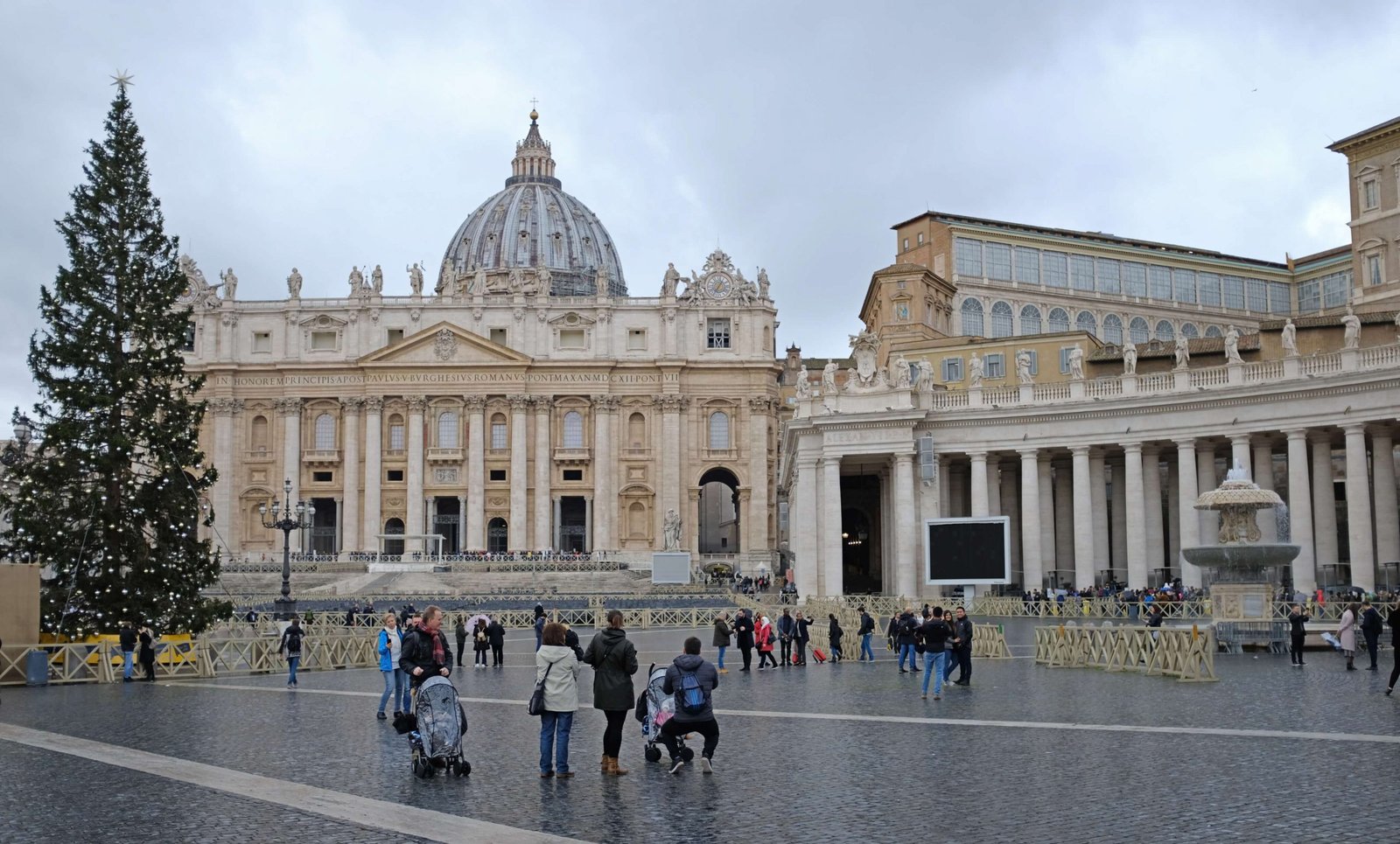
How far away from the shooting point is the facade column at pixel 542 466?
289ft

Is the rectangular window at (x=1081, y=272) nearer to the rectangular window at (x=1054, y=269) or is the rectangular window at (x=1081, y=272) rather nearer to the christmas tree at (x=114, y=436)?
the rectangular window at (x=1054, y=269)

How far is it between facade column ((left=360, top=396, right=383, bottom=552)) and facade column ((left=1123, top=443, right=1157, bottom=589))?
54.8 m

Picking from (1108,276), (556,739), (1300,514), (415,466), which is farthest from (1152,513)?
(415,466)

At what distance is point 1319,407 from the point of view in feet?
128

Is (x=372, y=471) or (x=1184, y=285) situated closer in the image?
(x=1184, y=285)

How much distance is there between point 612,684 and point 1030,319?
68.8 m

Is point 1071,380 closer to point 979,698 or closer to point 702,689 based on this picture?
point 979,698

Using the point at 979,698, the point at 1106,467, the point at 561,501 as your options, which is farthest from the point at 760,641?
the point at 561,501

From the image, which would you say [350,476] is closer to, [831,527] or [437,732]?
[831,527]

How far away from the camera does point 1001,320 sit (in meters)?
77.2

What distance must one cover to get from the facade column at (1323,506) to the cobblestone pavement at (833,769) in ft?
71.5

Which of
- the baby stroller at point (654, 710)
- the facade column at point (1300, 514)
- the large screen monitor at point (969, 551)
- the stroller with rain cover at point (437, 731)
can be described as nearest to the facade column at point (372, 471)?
the large screen monitor at point (969, 551)

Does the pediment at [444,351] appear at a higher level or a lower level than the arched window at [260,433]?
higher

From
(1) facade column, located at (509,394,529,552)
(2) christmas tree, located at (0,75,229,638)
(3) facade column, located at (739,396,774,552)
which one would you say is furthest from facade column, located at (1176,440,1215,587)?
(1) facade column, located at (509,394,529,552)
